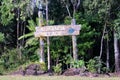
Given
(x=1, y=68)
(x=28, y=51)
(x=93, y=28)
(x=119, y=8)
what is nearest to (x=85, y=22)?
(x=93, y=28)

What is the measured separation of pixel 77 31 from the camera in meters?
13.3

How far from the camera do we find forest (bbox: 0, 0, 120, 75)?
14258mm

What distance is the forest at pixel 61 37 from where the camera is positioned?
14258mm

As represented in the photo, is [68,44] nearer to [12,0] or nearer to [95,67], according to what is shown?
[95,67]

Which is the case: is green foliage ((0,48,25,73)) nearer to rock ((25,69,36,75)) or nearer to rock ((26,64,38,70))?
rock ((26,64,38,70))

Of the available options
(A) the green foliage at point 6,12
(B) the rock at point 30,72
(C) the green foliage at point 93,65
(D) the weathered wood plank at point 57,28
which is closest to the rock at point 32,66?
(B) the rock at point 30,72

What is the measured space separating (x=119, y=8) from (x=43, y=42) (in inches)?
157

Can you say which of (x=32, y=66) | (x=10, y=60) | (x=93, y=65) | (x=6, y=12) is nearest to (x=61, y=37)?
(x=93, y=65)

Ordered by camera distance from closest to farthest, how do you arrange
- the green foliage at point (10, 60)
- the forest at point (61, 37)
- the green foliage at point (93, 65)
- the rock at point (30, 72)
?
1. the rock at point (30, 72)
2. the green foliage at point (93, 65)
3. the forest at point (61, 37)
4. the green foliage at point (10, 60)

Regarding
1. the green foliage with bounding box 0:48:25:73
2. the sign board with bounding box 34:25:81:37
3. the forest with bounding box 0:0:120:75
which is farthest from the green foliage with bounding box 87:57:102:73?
the green foliage with bounding box 0:48:25:73

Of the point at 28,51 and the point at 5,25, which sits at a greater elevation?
the point at 5,25

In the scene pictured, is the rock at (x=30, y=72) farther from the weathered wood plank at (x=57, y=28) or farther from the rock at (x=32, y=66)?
the weathered wood plank at (x=57, y=28)

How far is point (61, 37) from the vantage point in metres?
15.8

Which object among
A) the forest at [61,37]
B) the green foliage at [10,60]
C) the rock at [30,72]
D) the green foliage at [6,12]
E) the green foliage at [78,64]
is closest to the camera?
the rock at [30,72]
